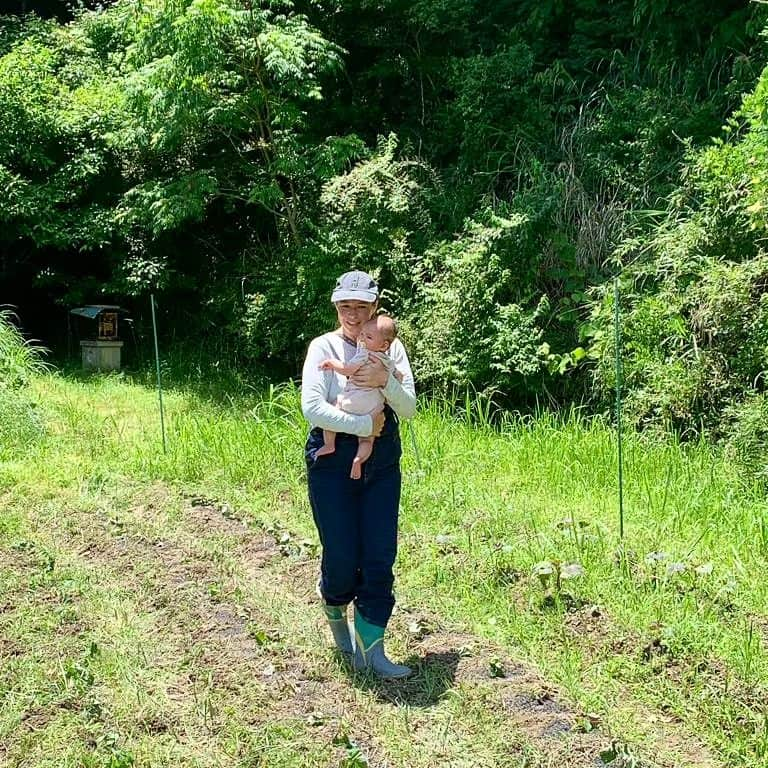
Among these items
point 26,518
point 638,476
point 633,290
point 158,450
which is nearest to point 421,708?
point 638,476

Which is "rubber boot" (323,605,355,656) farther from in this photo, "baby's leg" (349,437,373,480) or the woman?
"baby's leg" (349,437,373,480)

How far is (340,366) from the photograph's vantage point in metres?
3.94

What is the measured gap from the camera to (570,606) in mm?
4602

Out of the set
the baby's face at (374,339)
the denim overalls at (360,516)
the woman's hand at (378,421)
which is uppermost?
the baby's face at (374,339)

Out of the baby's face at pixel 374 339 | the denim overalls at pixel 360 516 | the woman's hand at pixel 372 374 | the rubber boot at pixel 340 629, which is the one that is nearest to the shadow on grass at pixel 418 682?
the rubber boot at pixel 340 629

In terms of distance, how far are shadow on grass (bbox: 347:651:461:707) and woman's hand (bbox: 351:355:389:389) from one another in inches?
49.8

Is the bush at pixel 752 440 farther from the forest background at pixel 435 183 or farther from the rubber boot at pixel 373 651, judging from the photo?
the rubber boot at pixel 373 651

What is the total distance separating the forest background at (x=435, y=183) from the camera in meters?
7.45

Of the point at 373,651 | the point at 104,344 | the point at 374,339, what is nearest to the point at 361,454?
the point at 374,339

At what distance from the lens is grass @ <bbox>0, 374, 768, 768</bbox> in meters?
3.61

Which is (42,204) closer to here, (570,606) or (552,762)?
(570,606)

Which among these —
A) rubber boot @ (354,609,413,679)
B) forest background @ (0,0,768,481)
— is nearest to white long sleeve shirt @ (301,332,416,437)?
rubber boot @ (354,609,413,679)

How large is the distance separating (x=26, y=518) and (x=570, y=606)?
12.4 feet

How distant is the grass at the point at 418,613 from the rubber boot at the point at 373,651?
0.24 ft
